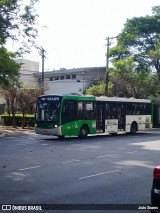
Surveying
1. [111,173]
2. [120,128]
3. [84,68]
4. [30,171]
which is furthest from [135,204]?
[84,68]

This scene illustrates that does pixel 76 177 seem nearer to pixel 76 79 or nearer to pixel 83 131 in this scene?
pixel 83 131

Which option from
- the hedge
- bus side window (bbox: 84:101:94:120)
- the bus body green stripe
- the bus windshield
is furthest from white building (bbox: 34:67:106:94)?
the bus windshield

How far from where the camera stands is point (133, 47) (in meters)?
46.0

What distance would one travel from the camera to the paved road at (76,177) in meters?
8.19

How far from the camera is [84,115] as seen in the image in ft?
83.1

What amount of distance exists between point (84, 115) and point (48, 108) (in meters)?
2.69

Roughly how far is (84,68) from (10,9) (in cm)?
2728

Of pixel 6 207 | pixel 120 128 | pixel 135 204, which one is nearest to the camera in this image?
pixel 6 207

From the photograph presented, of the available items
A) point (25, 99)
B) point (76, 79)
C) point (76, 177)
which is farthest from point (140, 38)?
point (76, 177)

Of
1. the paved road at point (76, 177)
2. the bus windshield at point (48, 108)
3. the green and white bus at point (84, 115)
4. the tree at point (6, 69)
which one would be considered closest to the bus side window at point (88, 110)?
the green and white bus at point (84, 115)

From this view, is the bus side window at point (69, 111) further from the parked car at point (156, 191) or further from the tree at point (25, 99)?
the parked car at point (156, 191)

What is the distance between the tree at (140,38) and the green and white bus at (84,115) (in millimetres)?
14864

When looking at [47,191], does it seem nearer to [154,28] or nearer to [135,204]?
[135,204]

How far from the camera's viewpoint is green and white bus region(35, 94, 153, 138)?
23.7 m
